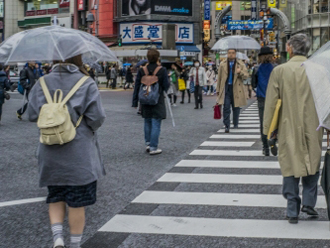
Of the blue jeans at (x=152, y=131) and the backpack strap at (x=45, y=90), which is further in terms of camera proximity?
the blue jeans at (x=152, y=131)

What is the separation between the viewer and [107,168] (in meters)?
8.29

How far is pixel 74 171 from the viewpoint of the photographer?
4.04 meters

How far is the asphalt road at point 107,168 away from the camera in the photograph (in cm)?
518

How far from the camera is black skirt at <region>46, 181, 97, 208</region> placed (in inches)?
161

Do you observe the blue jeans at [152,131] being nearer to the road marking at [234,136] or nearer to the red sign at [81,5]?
the road marking at [234,136]

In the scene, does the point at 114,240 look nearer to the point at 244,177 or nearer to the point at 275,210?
the point at 275,210

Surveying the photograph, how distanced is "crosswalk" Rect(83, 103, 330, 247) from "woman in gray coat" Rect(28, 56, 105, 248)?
691 mm

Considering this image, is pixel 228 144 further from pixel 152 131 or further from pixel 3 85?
pixel 3 85

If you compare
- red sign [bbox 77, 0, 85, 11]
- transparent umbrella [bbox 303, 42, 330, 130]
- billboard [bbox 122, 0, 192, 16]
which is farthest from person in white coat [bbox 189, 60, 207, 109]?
red sign [bbox 77, 0, 85, 11]

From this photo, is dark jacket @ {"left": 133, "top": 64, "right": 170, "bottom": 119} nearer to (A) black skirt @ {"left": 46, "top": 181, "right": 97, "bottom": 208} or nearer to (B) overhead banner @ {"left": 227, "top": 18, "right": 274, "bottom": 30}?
(A) black skirt @ {"left": 46, "top": 181, "right": 97, "bottom": 208}

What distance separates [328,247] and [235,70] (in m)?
7.86

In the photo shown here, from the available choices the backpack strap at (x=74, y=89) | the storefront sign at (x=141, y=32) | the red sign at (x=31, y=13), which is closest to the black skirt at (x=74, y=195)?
the backpack strap at (x=74, y=89)

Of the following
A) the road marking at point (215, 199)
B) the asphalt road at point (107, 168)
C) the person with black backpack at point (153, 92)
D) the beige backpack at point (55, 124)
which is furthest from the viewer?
the person with black backpack at point (153, 92)

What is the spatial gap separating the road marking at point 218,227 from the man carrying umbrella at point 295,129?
0.64ft
